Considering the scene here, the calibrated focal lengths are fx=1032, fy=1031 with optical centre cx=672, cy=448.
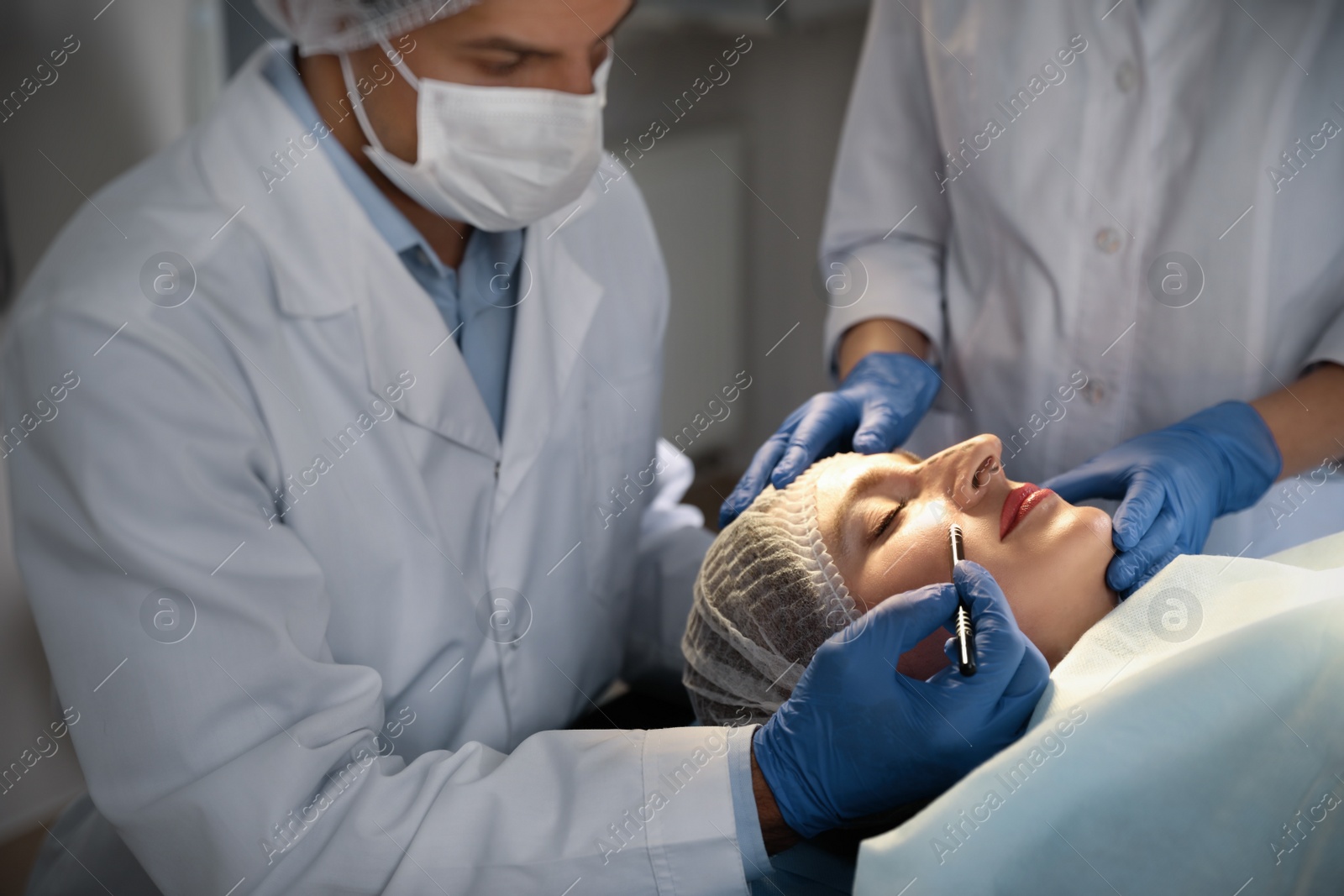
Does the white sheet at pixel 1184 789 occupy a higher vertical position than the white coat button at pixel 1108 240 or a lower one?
lower

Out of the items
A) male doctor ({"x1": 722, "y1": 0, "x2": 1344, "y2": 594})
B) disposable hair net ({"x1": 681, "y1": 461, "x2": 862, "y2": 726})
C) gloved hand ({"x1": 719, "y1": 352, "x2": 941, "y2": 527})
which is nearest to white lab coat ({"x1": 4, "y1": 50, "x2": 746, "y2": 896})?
disposable hair net ({"x1": 681, "y1": 461, "x2": 862, "y2": 726})

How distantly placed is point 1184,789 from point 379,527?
828 millimetres

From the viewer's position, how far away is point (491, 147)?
1.17m

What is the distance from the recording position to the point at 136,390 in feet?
3.23

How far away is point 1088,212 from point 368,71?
0.89 metres

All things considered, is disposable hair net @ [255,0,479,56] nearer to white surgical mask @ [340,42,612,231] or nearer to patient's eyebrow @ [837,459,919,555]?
white surgical mask @ [340,42,612,231]

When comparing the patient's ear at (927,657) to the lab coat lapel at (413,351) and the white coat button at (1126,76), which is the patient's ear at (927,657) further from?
the white coat button at (1126,76)

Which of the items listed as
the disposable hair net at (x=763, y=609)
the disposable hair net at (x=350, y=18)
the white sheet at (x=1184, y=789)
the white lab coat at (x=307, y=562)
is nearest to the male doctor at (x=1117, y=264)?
the disposable hair net at (x=763, y=609)

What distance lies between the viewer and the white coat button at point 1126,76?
1258mm

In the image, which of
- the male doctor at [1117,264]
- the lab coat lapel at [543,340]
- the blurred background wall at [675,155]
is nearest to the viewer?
the male doctor at [1117,264]

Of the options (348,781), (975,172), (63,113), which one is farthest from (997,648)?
(63,113)

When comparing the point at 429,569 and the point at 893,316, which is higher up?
the point at 429,569

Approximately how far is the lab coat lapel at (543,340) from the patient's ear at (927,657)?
516mm

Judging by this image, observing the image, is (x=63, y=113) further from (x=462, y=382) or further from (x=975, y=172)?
(x=975, y=172)
